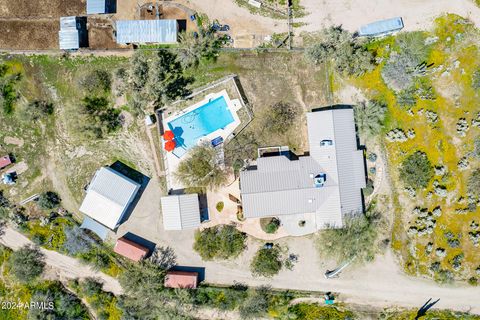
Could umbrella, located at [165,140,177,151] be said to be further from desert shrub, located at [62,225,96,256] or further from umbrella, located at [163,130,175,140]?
desert shrub, located at [62,225,96,256]

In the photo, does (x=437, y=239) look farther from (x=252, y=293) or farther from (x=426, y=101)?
(x=252, y=293)

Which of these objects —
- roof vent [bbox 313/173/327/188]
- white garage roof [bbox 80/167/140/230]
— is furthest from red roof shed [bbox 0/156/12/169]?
roof vent [bbox 313/173/327/188]

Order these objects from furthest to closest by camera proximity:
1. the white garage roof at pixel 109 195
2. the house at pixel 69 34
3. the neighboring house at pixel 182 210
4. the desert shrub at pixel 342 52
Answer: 1. the desert shrub at pixel 342 52
2. the house at pixel 69 34
3. the neighboring house at pixel 182 210
4. the white garage roof at pixel 109 195

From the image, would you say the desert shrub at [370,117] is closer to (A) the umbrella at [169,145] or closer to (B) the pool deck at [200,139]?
(B) the pool deck at [200,139]

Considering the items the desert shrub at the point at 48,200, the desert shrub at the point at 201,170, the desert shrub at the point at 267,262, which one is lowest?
the desert shrub at the point at 267,262

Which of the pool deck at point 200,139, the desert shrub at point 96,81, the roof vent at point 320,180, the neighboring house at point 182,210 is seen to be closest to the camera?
the roof vent at point 320,180

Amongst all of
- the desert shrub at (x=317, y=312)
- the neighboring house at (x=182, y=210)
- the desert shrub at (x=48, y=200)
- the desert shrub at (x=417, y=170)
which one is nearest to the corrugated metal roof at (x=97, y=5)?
the desert shrub at (x=48, y=200)

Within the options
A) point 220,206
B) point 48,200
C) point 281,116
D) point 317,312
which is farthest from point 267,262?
point 48,200

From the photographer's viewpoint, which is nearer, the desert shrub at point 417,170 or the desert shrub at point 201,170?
the desert shrub at point 201,170
